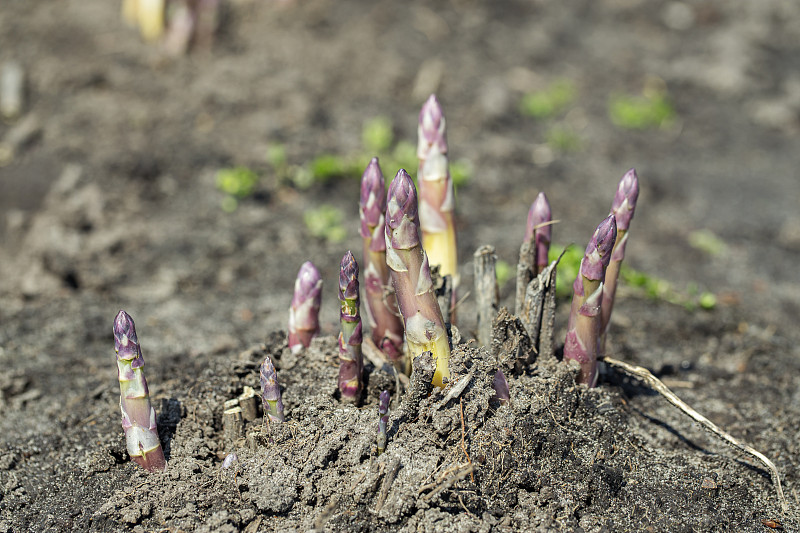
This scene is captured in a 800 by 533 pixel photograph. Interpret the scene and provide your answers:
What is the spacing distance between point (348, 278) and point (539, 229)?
1026 millimetres

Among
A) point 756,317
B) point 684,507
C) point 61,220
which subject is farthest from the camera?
point 61,220

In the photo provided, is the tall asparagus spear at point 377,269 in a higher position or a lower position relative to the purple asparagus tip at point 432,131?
lower

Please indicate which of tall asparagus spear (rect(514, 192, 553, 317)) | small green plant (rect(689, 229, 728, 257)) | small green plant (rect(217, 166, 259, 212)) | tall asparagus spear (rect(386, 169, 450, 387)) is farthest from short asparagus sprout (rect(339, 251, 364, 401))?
small green plant (rect(689, 229, 728, 257))

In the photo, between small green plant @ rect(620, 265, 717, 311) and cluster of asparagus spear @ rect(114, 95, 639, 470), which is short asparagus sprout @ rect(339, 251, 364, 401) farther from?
small green plant @ rect(620, 265, 717, 311)

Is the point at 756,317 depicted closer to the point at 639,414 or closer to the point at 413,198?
the point at 639,414

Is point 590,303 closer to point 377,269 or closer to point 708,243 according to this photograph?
point 377,269

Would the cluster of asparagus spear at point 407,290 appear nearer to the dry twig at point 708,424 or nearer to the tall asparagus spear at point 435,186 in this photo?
the tall asparagus spear at point 435,186

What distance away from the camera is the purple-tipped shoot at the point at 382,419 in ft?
9.84

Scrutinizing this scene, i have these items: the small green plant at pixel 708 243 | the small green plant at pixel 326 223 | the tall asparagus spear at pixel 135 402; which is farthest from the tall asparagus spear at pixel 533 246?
the small green plant at pixel 708 243

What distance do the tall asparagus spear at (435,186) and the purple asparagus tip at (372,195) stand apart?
32 centimetres

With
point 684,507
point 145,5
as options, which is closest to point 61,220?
point 145,5

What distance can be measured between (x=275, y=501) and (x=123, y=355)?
2.90ft

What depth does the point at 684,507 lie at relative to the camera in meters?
3.26

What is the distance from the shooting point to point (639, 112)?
8234 millimetres
